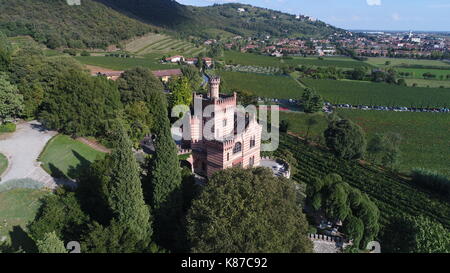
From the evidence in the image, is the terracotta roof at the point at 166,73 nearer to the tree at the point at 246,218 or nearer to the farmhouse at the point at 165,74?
the farmhouse at the point at 165,74

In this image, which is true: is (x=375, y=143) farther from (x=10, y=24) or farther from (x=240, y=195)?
(x=10, y=24)

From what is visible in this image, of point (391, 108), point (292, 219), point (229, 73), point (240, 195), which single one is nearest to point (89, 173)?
point (240, 195)

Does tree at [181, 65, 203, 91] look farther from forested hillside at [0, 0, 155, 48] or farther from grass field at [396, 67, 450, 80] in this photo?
grass field at [396, 67, 450, 80]

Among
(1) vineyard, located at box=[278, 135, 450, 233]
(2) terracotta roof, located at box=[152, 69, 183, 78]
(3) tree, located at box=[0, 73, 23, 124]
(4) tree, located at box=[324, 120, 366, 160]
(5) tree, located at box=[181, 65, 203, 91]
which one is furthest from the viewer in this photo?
(2) terracotta roof, located at box=[152, 69, 183, 78]

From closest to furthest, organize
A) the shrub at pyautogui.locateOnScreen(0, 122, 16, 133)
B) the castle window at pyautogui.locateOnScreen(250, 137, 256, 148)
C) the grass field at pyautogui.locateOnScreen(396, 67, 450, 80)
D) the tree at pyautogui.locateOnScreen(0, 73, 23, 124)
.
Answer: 1. the shrub at pyautogui.locateOnScreen(0, 122, 16, 133)
2. the tree at pyautogui.locateOnScreen(0, 73, 23, 124)
3. the castle window at pyautogui.locateOnScreen(250, 137, 256, 148)
4. the grass field at pyautogui.locateOnScreen(396, 67, 450, 80)

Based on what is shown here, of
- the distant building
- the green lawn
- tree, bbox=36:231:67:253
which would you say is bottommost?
tree, bbox=36:231:67:253

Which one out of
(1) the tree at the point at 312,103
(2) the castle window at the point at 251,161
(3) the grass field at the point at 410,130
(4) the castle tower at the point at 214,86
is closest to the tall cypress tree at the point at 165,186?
(4) the castle tower at the point at 214,86

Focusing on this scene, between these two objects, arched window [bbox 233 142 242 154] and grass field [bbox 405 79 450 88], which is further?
grass field [bbox 405 79 450 88]

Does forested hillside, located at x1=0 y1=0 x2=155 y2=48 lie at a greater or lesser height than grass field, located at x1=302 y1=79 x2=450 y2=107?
greater

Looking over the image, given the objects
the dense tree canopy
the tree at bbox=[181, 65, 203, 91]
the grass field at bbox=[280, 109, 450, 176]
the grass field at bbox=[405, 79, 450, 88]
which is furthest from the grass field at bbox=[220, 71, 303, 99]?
the dense tree canopy
